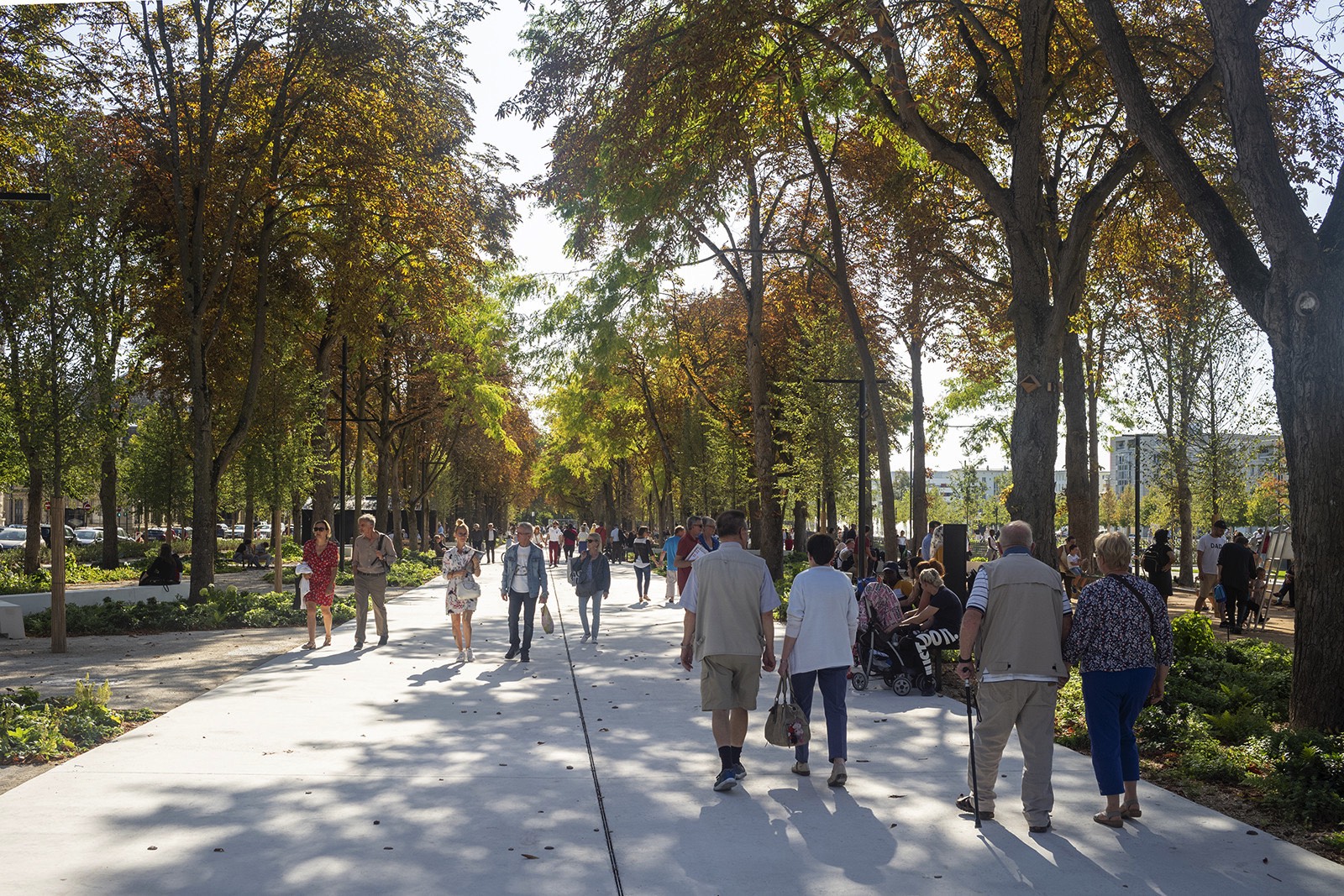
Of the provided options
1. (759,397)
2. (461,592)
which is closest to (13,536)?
(759,397)

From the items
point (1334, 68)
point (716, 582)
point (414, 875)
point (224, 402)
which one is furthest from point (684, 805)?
point (224, 402)

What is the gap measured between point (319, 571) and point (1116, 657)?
12044 mm

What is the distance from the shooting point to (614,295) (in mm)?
22141

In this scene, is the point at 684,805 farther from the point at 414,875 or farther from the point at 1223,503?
the point at 1223,503

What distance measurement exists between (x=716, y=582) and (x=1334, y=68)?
7.23 m

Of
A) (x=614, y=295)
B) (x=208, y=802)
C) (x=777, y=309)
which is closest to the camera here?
(x=208, y=802)

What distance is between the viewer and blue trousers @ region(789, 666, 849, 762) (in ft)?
25.6

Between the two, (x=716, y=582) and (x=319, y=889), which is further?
(x=716, y=582)

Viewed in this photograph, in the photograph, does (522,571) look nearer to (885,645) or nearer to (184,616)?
(885,645)

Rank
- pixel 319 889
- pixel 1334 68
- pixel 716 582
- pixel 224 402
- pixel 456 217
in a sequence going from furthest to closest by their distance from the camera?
1. pixel 224 402
2. pixel 456 217
3. pixel 1334 68
4. pixel 716 582
5. pixel 319 889

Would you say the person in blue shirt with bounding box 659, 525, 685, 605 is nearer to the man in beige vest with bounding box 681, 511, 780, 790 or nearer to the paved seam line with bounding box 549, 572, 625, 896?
the paved seam line with bounding box 549, 572, 625, 896

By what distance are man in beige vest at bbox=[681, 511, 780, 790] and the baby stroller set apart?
4.72 meters

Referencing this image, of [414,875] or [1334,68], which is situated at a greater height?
[1334,68]

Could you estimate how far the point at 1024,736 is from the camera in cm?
676
